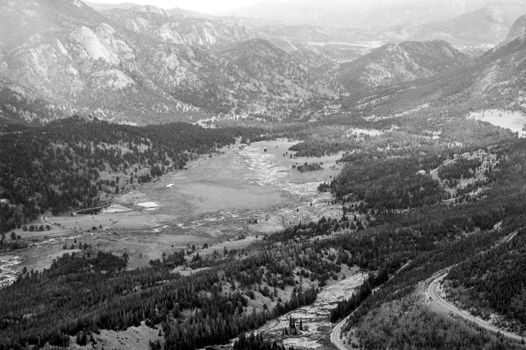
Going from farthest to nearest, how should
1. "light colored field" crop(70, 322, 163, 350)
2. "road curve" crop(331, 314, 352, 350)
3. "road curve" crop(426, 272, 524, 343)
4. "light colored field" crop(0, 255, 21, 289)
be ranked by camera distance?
"light colored field" crop(0, 255, 21, 289)
"road curve" crop(331, 314, 352, 350)
"light colored field" crop(70, 322, 163, 350)
"road curve" crop(426, 272, 524, 343)

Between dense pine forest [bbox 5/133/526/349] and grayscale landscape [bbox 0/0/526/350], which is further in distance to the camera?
dense pine forest [bbox 5/133/526/349]

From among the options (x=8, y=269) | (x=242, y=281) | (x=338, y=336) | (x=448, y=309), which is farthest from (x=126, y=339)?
(x=8, y=269)

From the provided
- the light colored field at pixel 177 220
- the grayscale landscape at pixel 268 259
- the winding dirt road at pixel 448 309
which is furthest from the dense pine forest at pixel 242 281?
the light colored field at pixel 177 220

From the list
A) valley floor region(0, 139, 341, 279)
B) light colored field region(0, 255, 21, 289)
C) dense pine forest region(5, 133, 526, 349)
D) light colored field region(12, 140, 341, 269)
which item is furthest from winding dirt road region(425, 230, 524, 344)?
light colored field region(0, 255, 21, 289)

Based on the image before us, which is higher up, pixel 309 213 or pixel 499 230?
pixel 499 230

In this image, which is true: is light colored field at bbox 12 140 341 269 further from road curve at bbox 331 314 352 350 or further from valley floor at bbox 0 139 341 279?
road curve at bbox 331 314 352 350

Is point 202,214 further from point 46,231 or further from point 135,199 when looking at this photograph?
point 46,231

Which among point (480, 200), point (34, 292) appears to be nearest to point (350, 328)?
point (34, 292)

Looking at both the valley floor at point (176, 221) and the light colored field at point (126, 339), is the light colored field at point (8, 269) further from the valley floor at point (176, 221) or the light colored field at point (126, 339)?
the light colored field at point (126, 339)
